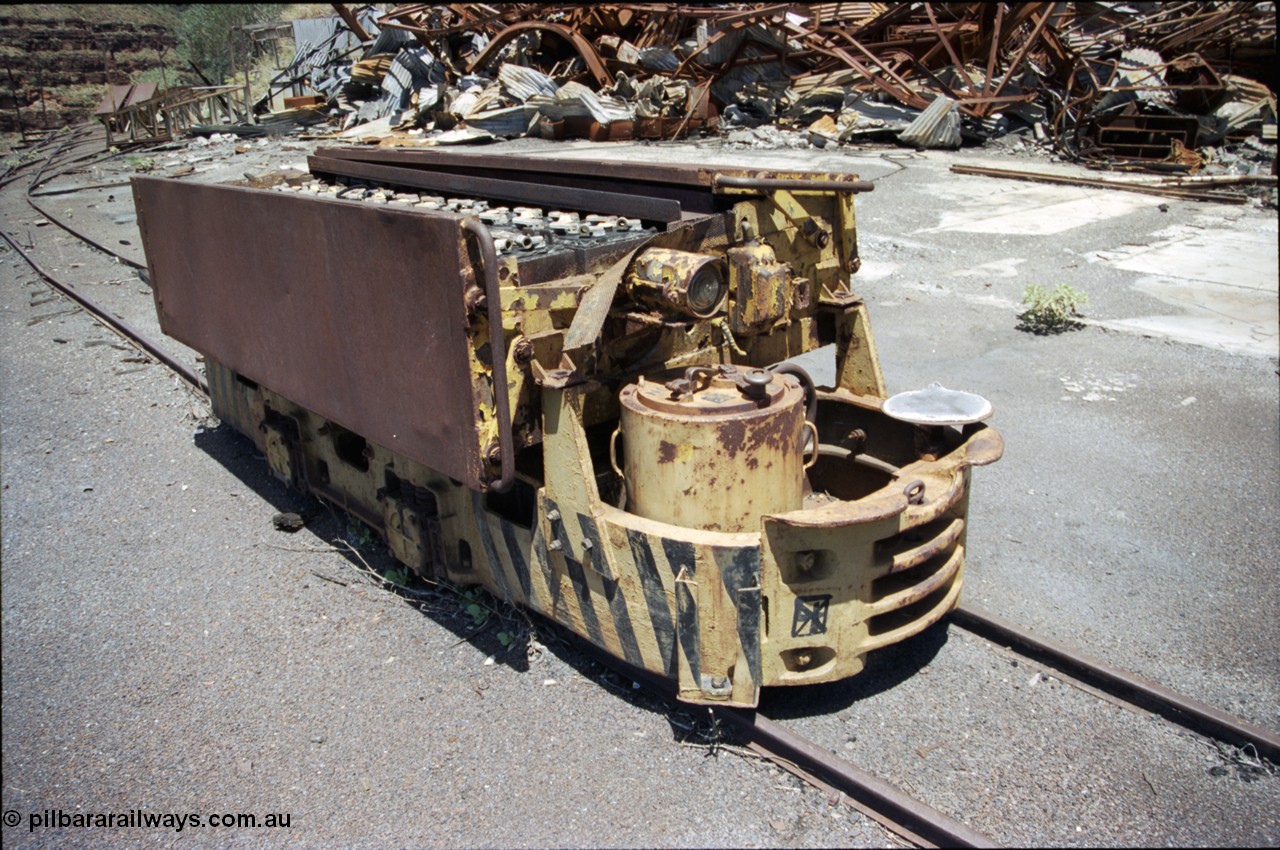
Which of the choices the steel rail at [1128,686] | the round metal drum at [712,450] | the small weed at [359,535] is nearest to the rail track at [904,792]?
the steel rail at [1128,686]

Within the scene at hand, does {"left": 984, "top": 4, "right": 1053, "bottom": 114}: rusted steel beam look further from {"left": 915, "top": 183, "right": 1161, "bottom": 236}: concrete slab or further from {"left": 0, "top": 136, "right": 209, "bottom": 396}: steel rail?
{"left": 0, "top": 136, "right": 209, "bottom": 396}: steel rail

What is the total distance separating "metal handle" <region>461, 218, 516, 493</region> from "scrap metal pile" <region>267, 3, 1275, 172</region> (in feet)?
44.4

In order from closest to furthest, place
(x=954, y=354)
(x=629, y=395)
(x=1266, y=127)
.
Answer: (x=629, y=395)
(x=954, y=354)
(x=1266, y=127)

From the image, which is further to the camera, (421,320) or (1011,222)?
(1011,222)

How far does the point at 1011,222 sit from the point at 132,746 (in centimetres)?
1097

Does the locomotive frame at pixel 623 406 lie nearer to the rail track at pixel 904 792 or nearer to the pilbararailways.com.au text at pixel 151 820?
the rail track at pixel 904 792

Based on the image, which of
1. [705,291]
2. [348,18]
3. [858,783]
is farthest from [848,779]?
[348,18]

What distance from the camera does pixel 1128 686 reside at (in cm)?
364

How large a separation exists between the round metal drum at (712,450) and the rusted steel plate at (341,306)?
0.59m

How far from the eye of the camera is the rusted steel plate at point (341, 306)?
3.27 meters

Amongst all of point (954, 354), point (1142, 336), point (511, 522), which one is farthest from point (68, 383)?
point (1142, 336)

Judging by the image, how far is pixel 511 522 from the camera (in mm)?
3789

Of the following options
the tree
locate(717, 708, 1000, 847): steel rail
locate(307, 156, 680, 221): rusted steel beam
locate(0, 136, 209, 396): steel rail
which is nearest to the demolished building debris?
locate(0, 136, 209, 396): steel rail

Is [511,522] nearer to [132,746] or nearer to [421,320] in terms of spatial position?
[421,320]
